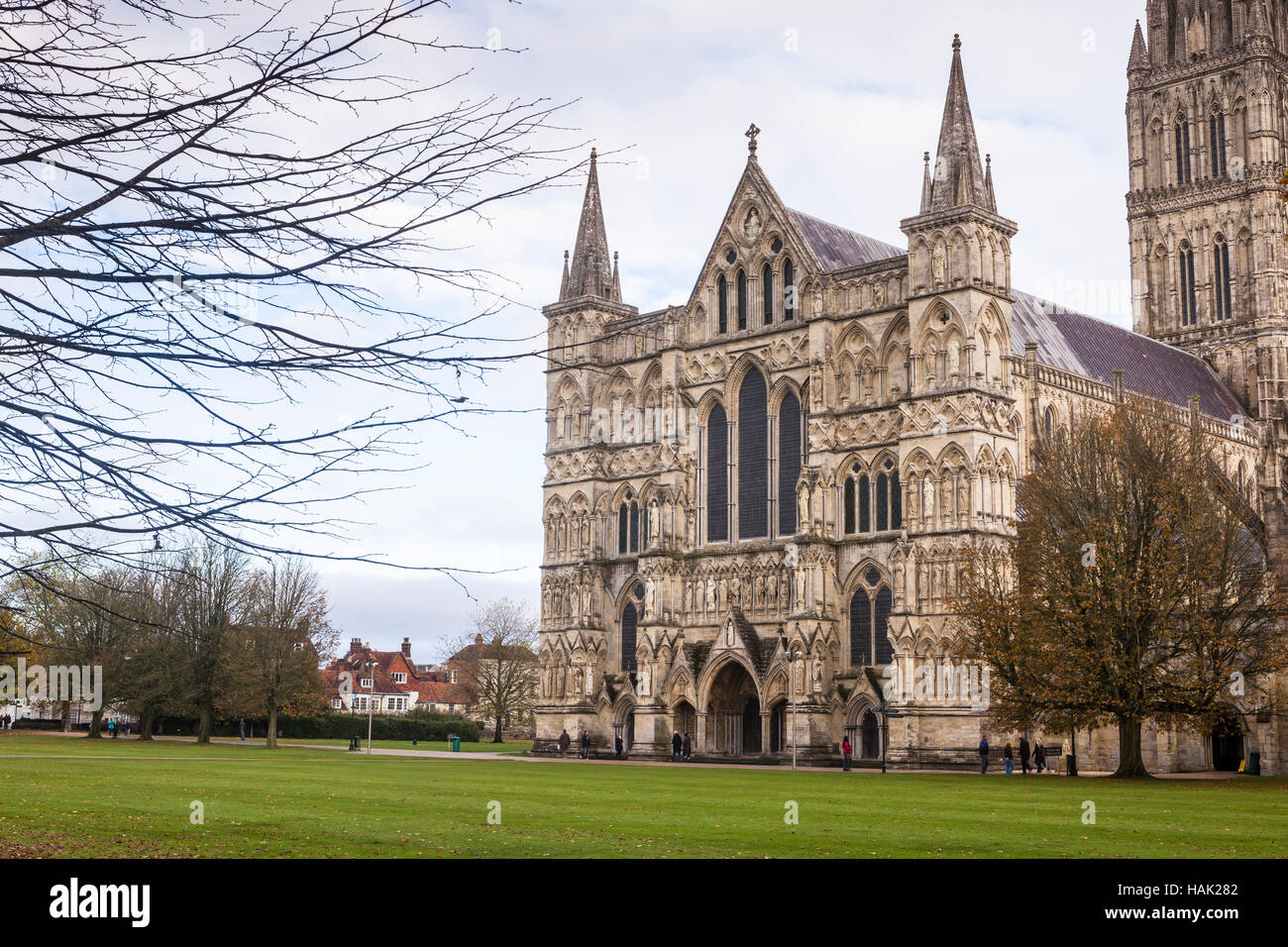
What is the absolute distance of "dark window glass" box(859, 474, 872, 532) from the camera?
55.4 m

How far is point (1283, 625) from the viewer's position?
4559 centimetres

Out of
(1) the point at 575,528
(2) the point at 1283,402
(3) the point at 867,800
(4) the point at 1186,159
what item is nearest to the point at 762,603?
(1) the point at 575,528

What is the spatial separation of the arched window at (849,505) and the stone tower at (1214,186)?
30.8 meters

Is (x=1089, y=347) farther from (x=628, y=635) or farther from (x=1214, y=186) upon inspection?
(x=628, y=635)

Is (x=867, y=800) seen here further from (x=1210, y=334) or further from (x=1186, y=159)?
(x=1186, y=159)

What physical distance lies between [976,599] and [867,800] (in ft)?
57.7

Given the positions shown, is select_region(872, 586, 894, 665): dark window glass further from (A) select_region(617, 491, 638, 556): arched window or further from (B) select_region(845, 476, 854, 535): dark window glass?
(A) select_region(617, 491, 638, 556): arched window

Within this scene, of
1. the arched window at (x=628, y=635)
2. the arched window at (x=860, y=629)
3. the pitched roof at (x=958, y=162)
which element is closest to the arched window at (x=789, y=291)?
the pitched roof at (x=958, y=162)

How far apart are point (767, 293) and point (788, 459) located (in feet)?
24.2

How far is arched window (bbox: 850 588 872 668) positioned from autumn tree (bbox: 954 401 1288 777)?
888 centimetres

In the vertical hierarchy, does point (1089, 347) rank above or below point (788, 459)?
above

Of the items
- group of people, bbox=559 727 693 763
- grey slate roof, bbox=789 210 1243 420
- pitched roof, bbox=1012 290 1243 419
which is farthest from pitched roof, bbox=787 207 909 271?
group of people, bbox=559 727 693 763

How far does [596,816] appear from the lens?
21.7m

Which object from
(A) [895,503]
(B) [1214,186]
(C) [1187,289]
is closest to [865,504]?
(A) [895,503]
